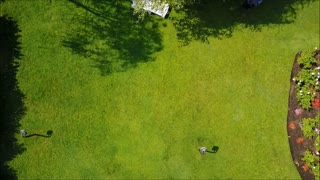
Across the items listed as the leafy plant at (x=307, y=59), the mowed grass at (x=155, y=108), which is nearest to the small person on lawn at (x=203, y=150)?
the mowed grass at (x=155, y=108)

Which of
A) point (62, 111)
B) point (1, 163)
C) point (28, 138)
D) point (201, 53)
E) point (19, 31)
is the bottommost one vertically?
point (1, 163)

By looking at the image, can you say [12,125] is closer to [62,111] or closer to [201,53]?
[62,111]

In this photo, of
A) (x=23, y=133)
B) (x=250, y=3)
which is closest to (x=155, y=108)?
(x=23, y=133)

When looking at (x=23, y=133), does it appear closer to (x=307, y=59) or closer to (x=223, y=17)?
(x=223, y=17)

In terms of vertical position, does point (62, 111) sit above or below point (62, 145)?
above

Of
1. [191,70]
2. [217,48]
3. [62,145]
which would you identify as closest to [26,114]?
[62,145]

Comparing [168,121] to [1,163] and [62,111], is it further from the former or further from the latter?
[1,163]

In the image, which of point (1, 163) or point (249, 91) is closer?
point (1, 163)
